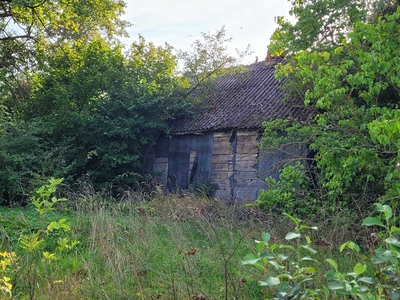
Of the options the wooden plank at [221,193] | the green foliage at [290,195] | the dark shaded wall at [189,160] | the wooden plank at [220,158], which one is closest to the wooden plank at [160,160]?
the dark shaded wall at [189,160]

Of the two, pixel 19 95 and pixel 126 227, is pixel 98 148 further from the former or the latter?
pixel 126 227

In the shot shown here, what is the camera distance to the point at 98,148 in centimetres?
1377

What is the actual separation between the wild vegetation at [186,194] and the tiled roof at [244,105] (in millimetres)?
709

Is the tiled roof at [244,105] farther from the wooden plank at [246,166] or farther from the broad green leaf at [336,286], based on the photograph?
the broad green leaf at [336,286]

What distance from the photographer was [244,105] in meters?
14.4

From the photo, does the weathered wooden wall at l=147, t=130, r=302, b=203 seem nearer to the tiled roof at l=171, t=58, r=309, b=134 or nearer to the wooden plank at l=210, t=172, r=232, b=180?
the wooden plank at l=210, t=172, r=232, b=180

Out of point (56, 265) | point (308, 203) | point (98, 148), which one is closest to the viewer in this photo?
point (56, 265)

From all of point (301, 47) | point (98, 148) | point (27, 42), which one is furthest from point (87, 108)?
point (301, 47)

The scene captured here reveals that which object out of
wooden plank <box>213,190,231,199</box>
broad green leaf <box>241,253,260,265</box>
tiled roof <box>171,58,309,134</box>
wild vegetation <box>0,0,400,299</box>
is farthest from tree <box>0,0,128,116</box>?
broad green leaf <box>241,253,260,265</box>

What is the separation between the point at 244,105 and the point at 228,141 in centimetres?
152

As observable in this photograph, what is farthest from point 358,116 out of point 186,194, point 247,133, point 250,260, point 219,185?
point 219,185

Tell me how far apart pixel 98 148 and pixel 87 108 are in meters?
1.55

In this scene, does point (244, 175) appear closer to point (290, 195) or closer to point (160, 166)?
point (160, 166)

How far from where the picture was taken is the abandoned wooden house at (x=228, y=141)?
13.0 meters
